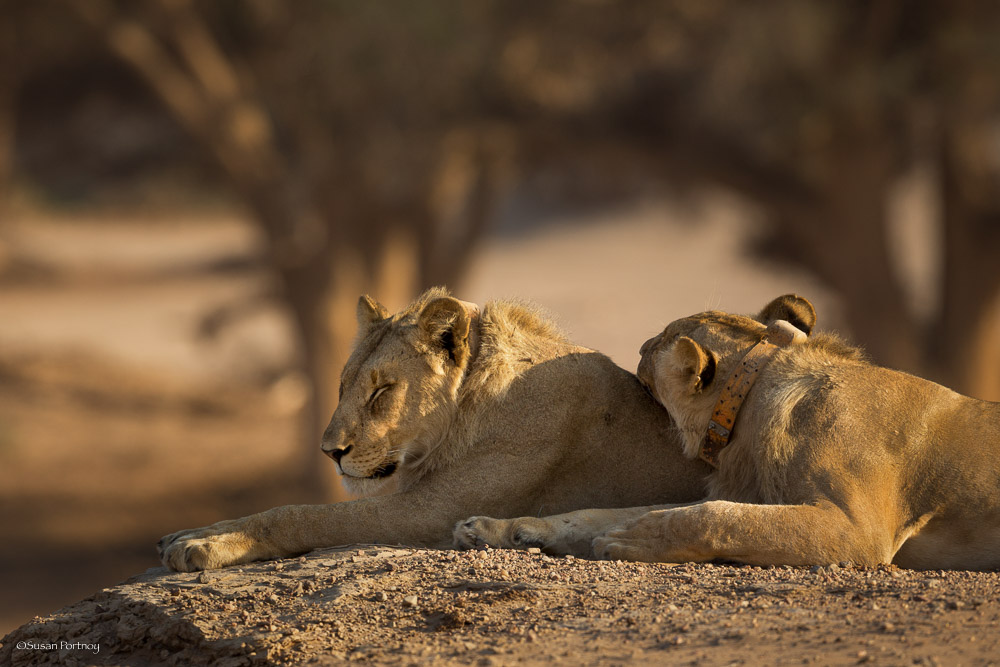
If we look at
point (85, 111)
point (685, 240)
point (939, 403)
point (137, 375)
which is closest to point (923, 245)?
point (685, 240)

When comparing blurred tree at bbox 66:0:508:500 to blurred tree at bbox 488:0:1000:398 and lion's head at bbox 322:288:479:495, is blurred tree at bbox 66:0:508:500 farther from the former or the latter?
lion's head at bbox 322:288:479:495

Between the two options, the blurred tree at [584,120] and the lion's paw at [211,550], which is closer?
the lion's paw at [211,550]

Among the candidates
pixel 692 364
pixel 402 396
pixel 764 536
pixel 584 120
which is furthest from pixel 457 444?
pixel 584 120

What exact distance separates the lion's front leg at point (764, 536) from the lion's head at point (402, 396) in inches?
43.9

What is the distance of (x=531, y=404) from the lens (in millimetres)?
5391

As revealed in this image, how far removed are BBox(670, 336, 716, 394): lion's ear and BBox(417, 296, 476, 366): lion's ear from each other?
0.87 metres

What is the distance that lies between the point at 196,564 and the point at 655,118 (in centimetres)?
1187

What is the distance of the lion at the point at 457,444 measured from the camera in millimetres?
5219

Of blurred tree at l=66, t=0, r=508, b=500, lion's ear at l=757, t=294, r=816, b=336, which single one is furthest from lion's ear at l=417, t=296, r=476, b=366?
blurred tree at l=66, t=0, r=508, b=500

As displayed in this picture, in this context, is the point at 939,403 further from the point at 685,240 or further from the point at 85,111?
the point at 685,240

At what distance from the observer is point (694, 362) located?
201 inches

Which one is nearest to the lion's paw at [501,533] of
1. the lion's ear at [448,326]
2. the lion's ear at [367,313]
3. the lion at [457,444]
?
the lion at [457,444]

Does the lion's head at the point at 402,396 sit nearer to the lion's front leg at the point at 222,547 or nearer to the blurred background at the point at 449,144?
the lion's front leg at the point at 222,547

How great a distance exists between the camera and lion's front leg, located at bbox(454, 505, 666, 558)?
197 inches
